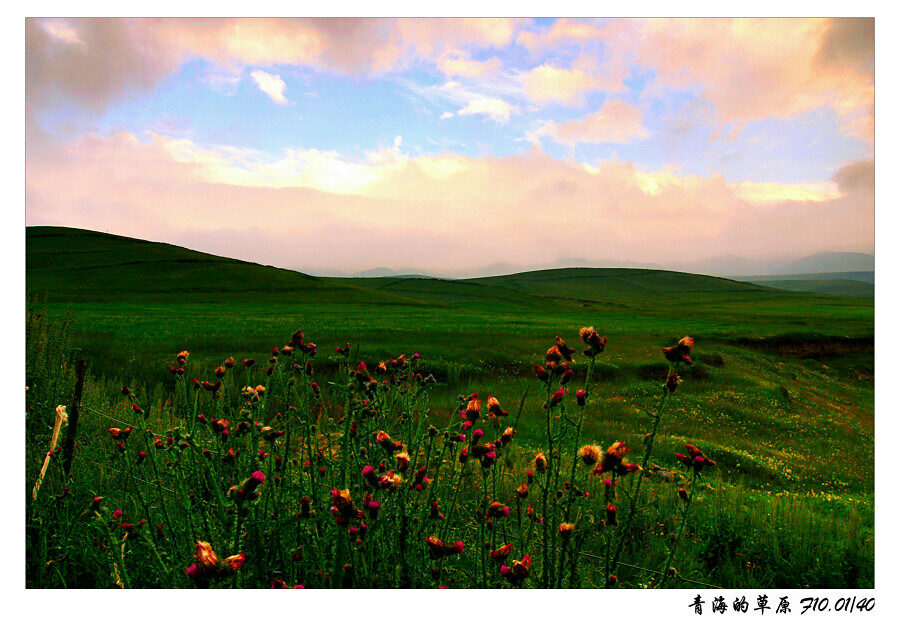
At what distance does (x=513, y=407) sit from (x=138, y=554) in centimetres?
713

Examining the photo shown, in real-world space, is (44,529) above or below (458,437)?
below

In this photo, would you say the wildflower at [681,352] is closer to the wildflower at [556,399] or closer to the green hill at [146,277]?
the wildflower at [556,399]

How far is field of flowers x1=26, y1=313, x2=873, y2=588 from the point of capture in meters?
1.97

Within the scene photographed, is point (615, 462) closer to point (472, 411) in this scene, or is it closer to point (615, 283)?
point (472, 411)

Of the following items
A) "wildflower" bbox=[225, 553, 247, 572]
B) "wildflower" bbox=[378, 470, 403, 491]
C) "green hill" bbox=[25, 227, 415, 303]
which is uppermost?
"green hill" bbox=[25, 227, 415, 303]

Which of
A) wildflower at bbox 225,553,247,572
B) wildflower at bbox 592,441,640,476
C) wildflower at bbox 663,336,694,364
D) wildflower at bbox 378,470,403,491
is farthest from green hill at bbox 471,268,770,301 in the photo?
wildflower at bbox 225,553,247,572

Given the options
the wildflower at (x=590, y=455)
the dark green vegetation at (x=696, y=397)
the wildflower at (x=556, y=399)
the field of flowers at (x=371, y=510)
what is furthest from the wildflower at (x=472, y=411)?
the dark green vegetation at (x=696, y=397)

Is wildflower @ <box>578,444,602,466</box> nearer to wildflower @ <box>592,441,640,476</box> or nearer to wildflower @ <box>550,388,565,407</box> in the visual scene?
wildflower @ <box>592,441,640,476</box>

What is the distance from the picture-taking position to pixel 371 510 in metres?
1.61
